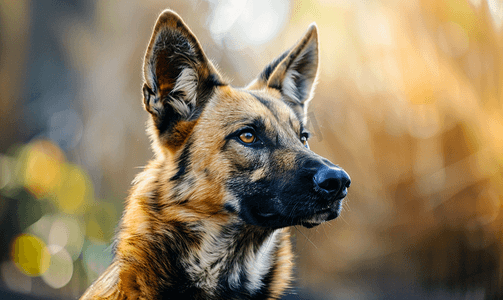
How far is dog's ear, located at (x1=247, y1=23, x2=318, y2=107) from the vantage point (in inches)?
102

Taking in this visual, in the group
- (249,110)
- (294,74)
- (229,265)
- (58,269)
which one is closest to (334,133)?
(294,74)

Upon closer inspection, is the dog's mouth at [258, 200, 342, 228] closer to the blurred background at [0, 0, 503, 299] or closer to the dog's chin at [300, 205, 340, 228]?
the dog's chin at [300, 205, 340, 228]

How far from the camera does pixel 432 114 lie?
3.84 meters

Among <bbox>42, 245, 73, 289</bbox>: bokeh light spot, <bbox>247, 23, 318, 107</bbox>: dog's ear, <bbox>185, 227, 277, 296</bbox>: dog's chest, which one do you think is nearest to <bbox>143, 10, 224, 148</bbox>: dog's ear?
<bbox>247, 23, 318, 107</bbox>: dog's ear

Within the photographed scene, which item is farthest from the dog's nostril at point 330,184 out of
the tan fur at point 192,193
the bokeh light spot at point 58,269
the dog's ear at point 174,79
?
the bokeh light spot at point 58,269

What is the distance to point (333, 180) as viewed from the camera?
1632mm

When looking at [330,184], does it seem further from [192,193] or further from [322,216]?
[192,193]

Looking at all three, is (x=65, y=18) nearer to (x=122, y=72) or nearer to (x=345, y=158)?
(x=122, y=72)

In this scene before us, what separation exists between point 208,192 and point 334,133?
2.83m

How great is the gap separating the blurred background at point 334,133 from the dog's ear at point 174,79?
5.55 feet

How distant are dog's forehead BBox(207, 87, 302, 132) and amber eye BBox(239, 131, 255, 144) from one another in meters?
0.07

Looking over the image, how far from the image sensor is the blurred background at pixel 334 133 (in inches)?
142

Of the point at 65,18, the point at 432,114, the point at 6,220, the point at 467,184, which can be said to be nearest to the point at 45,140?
the point at 6,220

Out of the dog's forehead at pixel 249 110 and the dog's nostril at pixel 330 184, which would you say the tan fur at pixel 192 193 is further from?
the dog's nostril at pixel 330 184
